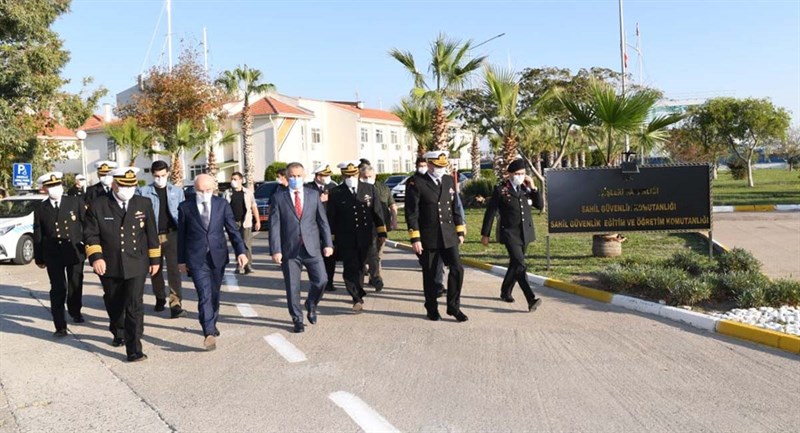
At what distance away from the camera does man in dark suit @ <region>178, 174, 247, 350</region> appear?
6.95 meters

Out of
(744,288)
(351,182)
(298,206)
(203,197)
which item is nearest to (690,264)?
(744,288)

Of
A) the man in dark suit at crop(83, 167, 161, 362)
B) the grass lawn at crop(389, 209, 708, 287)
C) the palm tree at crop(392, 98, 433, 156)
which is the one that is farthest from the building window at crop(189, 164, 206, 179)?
the man in dark suit at crop(83, 167, 161, 362)

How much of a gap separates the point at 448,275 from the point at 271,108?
47026 mm

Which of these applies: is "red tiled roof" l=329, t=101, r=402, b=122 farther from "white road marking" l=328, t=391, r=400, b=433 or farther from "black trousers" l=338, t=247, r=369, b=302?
"white road marking" l=328, t=391, r=400, b=433

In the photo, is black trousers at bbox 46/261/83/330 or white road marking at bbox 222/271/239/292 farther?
white road marking at bbox 222/271/239/292

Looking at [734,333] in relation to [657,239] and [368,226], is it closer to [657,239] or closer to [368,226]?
[368,226]

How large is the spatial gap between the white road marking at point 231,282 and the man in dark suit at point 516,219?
14.0 ft

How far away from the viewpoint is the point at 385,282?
11203 mm

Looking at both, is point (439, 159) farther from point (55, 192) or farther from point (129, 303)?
point (55, 192)

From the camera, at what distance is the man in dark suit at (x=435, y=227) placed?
7949 mm

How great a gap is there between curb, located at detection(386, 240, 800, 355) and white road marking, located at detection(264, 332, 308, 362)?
432cm

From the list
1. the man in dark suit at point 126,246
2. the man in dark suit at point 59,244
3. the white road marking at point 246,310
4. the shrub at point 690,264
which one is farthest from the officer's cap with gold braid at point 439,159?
the shrub at point 690,264

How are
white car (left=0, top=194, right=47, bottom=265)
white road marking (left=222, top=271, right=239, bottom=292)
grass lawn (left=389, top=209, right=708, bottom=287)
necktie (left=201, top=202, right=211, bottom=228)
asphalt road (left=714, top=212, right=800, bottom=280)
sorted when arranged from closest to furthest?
1. necktie (left=201, top=202, right=211, bottom=228)
2. white road marking (left=222, top=271, right=239, bottom=292)
3. grass lawn (left=389, top=209, right=708, bottom=287)
4. asphalt road (left=714, top=212, right=800, bottom=280)
5. white car (left=0, top=194, right=47, bottom=265)

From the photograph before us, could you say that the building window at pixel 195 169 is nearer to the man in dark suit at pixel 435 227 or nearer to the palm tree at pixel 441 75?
the palm tree at pixel 441 75
